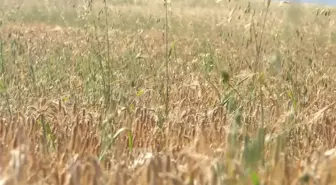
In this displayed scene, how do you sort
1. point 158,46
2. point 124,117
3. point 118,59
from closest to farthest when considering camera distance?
point 124,117 → point 118,59 → point 158,46

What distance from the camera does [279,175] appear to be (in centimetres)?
177

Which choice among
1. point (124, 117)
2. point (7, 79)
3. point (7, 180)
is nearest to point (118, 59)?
point (7, 79)

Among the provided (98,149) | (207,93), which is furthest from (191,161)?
(207,93)

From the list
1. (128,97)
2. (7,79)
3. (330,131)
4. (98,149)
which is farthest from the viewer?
(7,79)

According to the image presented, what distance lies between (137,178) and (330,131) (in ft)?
5.87

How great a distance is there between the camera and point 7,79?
13.5 ft

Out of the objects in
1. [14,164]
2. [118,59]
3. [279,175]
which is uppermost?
[14,164]

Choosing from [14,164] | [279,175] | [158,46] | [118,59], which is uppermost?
[14,164]

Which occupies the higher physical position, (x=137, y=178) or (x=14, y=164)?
(x=14, y=164)

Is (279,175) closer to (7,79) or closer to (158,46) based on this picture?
(7,79)

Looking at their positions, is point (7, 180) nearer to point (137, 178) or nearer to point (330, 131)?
point (137, 178)

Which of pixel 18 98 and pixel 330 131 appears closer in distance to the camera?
pixel 330 131

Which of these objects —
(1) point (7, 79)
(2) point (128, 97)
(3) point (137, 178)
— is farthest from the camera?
(1) point (7, 79)

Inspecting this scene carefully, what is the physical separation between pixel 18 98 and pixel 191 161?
1.97 meters
